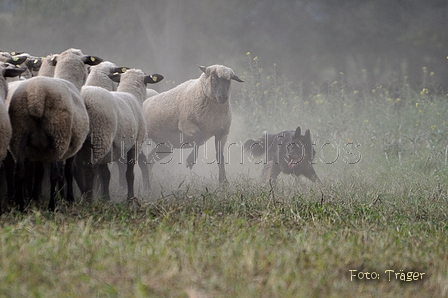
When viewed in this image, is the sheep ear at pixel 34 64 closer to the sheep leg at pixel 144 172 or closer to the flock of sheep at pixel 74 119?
the flock of sheep at pixel 74 119

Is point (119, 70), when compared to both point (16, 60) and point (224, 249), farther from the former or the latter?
point (224, 249)

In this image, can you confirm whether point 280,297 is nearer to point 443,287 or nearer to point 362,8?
point 443,287

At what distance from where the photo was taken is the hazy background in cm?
1808

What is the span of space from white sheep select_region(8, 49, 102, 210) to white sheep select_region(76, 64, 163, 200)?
52cm

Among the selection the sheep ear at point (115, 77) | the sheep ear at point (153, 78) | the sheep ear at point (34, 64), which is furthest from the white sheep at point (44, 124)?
the sheep ear at point (153, 78)

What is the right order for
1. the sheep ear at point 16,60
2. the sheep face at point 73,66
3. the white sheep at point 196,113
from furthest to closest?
the white sheep at point 196,113
the sheep ear at point 16,60
the sheep face at point 73,66

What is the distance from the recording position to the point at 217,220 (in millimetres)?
5215

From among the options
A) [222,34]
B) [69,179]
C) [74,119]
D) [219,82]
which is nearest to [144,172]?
[219,82]

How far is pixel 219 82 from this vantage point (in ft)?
32.0

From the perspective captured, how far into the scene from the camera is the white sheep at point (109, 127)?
6418 mm

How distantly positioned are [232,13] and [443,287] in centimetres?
1664

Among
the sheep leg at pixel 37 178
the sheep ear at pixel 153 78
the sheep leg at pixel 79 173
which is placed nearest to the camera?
the sheep leg at pixel 37 178

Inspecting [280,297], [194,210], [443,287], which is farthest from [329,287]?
[194,210]

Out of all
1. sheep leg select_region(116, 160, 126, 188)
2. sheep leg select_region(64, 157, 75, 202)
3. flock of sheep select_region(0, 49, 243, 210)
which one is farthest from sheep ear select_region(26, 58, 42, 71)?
sheep leg select_region(116, 160, 126, 188)
